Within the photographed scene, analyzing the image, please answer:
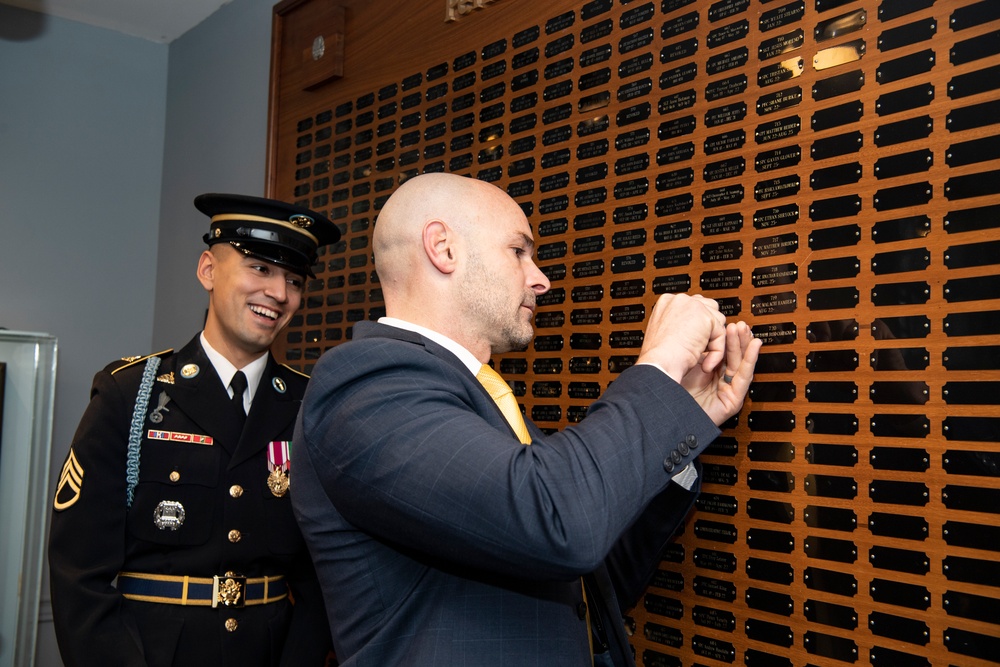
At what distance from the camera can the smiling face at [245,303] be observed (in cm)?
207

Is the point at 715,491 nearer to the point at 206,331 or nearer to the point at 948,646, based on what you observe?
the point at 948,646

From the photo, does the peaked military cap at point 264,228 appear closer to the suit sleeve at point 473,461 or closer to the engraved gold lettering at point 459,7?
the engraved gold lettering at point 459,7

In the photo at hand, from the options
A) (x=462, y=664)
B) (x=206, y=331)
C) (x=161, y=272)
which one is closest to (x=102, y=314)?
(x=161, y=272)

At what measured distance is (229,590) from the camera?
193cm

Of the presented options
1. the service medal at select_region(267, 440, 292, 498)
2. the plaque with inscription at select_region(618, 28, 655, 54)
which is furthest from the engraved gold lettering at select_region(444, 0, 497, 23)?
the service medal at select_region(267, 440, 292, 498)

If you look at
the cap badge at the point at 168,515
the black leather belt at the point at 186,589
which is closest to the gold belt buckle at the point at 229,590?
the black leather belt at the point at 186,589

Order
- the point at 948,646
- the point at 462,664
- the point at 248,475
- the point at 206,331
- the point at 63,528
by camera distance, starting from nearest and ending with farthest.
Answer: the point at 462,664, the point at 948,646, the point at 63,528, the point at 248,475, the point at 206,331

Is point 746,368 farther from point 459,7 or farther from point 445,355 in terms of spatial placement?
point 459,7

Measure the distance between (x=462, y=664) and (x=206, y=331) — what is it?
131 cm

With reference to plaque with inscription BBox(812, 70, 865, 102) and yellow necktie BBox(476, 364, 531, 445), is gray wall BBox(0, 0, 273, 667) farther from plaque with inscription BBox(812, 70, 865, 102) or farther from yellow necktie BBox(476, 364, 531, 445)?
plaque with inscription BBox(812, 70, 865, 102)

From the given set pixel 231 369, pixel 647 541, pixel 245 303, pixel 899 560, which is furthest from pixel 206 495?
pixel 899 560

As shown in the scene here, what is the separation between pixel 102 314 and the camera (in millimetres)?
3742

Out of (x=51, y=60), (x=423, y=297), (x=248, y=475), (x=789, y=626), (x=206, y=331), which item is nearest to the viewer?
(x=423, y=297)

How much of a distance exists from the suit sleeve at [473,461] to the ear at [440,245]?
211 millimetres
